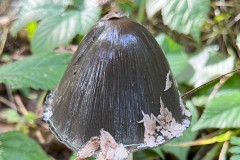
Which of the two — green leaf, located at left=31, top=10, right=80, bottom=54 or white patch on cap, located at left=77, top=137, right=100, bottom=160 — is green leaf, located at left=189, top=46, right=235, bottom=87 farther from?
white patch on cap, located at left=77, top=137, right=100, bottom=160

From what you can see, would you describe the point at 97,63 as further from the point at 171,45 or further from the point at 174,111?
the point at 171,45

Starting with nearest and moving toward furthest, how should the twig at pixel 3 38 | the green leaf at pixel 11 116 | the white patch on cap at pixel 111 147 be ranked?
the white patch on cap at pixel 111 147 < the green leaf at pixel 11 116 < the twig at pixel 3 38

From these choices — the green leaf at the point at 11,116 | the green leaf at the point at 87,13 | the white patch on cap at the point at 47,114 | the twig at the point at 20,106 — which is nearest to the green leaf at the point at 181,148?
the green leaf at the point at 87,13

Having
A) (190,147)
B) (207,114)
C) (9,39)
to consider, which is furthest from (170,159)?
(9,39)

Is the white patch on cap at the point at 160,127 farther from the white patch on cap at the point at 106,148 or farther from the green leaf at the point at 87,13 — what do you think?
the green leaf at the point at 87,13

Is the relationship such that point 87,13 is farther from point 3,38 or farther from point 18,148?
point 3,38

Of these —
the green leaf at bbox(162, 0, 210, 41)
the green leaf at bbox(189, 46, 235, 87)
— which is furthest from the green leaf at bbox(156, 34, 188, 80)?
the green leaf at bbox(162, 0, 210, 41)

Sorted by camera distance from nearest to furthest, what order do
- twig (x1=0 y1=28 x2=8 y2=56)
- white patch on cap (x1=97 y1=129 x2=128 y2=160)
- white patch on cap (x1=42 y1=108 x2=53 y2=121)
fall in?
1. white patch on cap (x1=97 y1=129 x2=128 y2=160)
2. white patch on cap (x1=42 y1=108 x2=53 y2=121)
3. twig (x1=0 y1=28 x2=8 y2=56)
